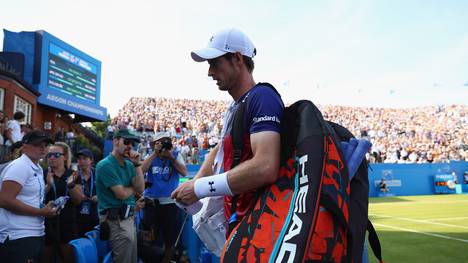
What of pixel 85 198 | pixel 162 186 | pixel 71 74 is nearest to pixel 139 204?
pixel 85 198

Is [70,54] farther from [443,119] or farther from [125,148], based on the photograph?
[443,119]

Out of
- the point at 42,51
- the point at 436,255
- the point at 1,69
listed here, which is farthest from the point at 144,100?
the point at 436,255

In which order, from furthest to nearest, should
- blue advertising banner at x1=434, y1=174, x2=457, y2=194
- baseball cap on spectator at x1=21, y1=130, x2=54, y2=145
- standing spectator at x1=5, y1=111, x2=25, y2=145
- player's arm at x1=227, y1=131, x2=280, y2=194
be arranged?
blue advertising banner at x1=434, y1=174, x2=457, y2=194 < standing spectator at x1=5, y1=111, x2=25, y2=145 < baseball cap on spectator at x1=21, y1=130, x2=54, y2=145 < player's arm at x1=227, y1=131, x2=280, y2=194

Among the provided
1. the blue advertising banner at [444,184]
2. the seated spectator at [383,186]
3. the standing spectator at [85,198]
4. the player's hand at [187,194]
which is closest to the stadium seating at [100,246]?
the standing spectator at [85,198]

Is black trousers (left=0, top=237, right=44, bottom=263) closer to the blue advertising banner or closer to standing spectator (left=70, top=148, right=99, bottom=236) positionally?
standing spectator (left=70, top=148, right=99, bottom=236)

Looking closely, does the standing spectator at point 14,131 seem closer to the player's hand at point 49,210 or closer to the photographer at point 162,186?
the photographer at point 162,186

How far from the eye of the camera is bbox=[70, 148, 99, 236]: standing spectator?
4756mm

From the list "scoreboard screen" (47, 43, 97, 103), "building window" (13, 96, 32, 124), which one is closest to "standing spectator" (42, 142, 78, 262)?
"building window" (13, 96, 32, 124)

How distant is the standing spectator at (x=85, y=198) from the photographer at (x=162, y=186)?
90cm

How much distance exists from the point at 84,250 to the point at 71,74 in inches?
1047

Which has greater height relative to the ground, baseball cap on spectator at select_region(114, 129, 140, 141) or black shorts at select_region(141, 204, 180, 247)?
baseball cap on spectator at select_region(114, 129, 140, 141)

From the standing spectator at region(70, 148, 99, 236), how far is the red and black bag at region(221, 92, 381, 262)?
3548 mm

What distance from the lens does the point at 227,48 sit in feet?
7.07

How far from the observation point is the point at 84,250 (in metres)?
3.98
